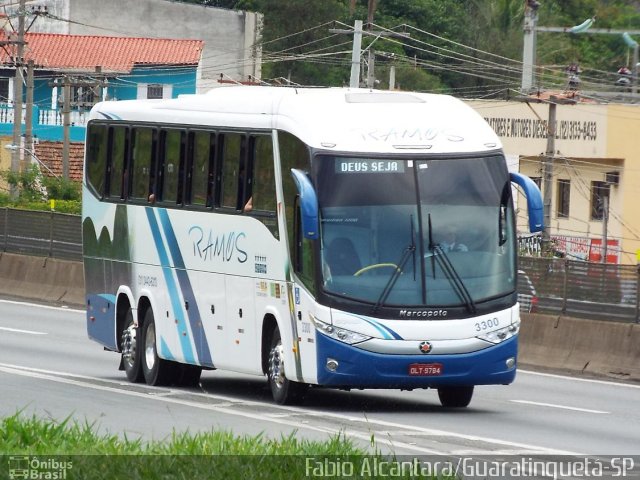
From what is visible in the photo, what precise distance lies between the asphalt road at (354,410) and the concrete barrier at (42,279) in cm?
1012

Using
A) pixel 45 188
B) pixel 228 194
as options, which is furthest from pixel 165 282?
pixel 45 188

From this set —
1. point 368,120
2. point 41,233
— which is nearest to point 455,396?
point 368,120

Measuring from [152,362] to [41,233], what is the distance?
16046 millimetres

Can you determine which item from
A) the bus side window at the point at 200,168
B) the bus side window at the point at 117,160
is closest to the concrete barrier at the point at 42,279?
the bus side window at the point at 117,160

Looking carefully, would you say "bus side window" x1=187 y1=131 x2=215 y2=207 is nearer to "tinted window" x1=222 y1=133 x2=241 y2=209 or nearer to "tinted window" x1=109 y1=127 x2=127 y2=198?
"tinted window" x1=222 y1=133 x2=241 y2=209

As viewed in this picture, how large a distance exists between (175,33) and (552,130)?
40123 millimetres

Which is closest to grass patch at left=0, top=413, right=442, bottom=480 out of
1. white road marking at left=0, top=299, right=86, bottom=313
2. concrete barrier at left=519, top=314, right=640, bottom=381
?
concrete barrier at left=519, top=314, right=640, bottom=381

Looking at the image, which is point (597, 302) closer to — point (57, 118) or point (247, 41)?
point (57, 118)

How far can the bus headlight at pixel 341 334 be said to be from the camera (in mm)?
15094

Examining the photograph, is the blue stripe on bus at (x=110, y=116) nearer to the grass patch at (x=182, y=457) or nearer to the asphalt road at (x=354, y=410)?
the asphalt road at (x=354, y=410)

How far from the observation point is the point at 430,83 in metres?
85.9

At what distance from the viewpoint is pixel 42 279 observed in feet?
109

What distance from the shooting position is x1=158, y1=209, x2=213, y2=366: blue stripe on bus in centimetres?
1762

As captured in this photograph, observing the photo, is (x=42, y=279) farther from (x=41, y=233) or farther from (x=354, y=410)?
(x=354, y=410)
